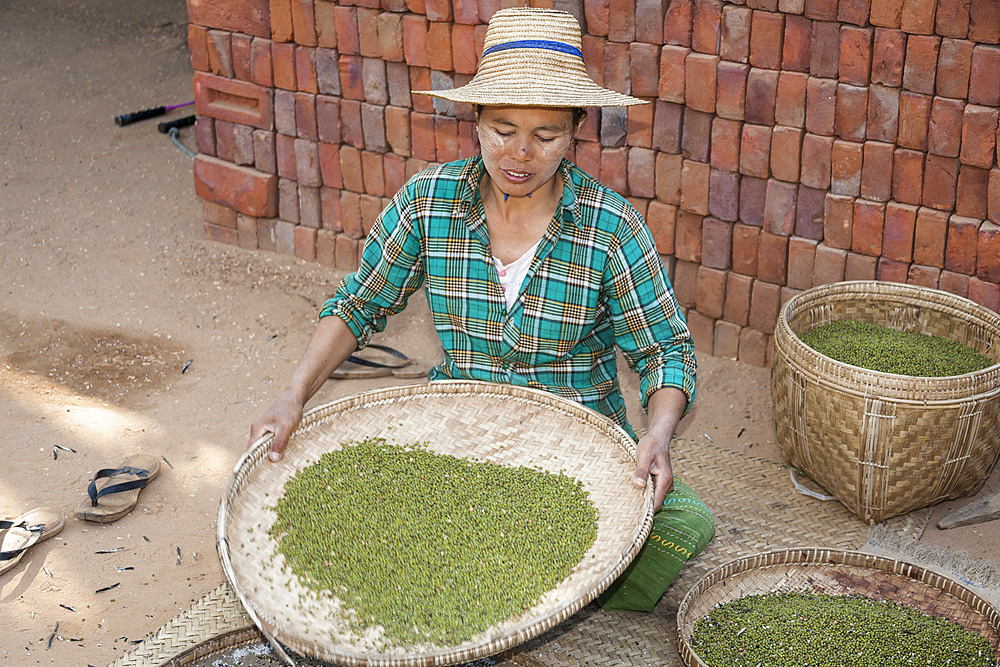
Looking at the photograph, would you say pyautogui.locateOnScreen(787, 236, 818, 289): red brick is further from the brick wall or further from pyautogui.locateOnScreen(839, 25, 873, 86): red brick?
pyautogui.locateOnScreen(839, 25, 873, 86): red brick

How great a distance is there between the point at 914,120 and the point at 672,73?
2.71ft

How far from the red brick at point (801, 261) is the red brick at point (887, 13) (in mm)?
769

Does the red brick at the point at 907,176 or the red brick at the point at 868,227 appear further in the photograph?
the red brick at the point at 868,227

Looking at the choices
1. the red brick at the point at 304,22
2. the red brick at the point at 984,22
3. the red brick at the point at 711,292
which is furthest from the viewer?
the red brick at the point at 304,22

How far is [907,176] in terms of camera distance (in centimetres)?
329

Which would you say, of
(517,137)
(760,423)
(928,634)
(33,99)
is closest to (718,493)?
(760,423)

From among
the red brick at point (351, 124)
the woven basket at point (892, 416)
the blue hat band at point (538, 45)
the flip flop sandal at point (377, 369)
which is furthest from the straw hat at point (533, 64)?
the red brick at point (351, 124)

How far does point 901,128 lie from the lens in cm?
323

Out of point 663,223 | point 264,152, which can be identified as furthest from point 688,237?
point 264,152

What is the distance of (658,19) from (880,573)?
77.5 inches

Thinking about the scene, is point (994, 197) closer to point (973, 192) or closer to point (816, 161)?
point (973, 192)

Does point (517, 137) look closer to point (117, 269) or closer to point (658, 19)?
point (658, 19)

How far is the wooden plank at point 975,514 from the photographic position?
3057 mm

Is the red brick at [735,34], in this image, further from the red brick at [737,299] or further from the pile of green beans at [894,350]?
the pile of green beans at [894,350]
